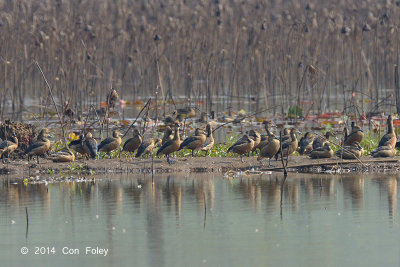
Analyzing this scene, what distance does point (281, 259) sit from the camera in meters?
10.1

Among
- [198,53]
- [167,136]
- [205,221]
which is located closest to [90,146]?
[167,136]

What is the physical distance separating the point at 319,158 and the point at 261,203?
4.13 metres

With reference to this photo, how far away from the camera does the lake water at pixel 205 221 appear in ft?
34.1

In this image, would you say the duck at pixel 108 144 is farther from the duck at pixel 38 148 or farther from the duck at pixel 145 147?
the duck at pixel 38 148

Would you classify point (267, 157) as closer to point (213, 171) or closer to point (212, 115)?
point (213, 171)

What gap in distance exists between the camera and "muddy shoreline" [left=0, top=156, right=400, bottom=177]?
17.3 meters

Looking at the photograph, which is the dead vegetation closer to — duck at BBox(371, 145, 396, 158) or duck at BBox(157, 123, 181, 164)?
duck at BBox(157, 123, 181, 164)

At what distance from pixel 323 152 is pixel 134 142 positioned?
3591 millimetres

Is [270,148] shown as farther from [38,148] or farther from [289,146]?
[38,148]

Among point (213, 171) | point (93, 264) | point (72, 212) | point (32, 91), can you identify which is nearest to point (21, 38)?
point (32, 91)

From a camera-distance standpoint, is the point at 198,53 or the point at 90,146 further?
the point at 198,53

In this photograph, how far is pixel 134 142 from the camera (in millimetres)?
18734

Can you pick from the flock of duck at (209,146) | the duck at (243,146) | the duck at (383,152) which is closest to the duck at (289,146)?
the flock of duck at (209,146)

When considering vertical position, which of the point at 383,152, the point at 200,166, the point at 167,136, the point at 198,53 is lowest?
the point at 200,166
